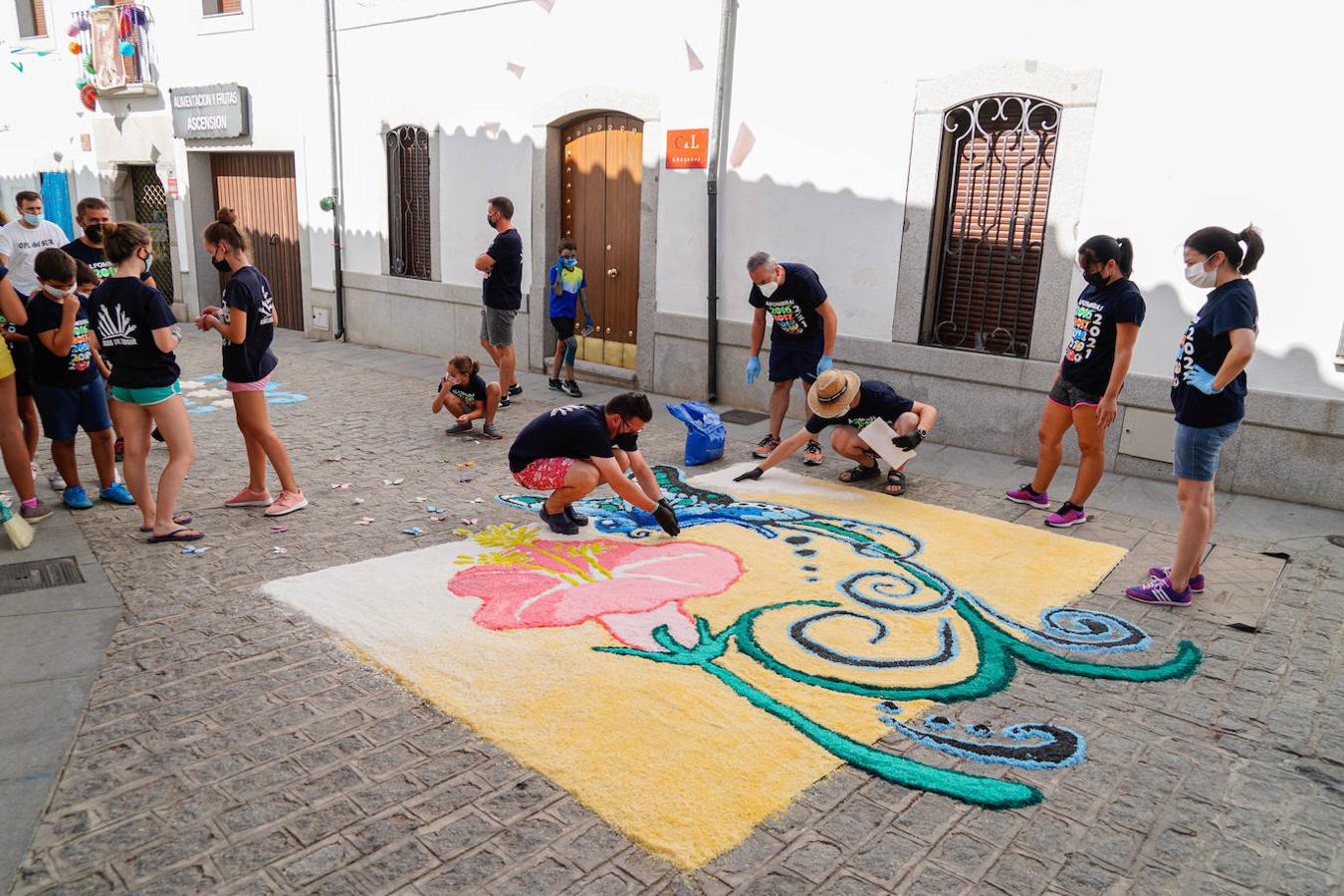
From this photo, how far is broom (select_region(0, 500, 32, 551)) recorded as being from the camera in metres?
5.29

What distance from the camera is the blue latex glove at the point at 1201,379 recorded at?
4426 mm

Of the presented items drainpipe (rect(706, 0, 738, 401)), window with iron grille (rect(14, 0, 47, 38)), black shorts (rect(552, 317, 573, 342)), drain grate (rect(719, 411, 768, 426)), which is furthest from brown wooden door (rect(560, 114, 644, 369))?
Answer: window with iron grille (rect(14, 0, 47, 38))

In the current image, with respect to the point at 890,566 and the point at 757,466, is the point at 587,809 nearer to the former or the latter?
the point at 890,566

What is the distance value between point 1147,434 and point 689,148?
4.80m

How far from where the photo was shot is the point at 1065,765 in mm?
3389

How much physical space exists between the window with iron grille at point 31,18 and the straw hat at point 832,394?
17.3 meters

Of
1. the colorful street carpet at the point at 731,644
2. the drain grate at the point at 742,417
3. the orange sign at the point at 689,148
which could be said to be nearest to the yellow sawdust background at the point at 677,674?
the colorful street carpet at the point at 731,644

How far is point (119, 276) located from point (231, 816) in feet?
10.8

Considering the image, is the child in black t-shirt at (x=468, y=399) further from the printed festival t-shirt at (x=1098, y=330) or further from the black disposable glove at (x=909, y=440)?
the printed festival t-shirt at (x=1098, y=330)

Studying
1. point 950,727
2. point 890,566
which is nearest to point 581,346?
point 890,566

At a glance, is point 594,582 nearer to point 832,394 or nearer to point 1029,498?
point 832,394

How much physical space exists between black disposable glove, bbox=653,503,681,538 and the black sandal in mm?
2022

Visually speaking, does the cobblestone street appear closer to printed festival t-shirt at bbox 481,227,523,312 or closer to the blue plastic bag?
the blue plastic bag

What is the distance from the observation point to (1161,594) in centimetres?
Answer: 483
